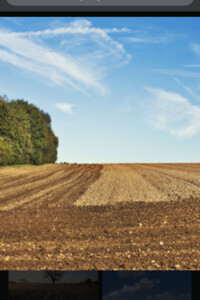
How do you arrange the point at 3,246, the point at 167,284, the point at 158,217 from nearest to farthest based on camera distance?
the point at 167,284, the point at 3,246, the point at 158,217

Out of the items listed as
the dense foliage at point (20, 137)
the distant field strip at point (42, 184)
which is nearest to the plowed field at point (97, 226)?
the distant field strip at point (42, 184)

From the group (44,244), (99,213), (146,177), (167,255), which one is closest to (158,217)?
(99,213)

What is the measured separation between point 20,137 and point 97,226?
2293 millimetres

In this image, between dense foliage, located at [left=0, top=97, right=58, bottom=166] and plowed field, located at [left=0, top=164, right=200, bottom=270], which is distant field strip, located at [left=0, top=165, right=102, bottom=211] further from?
dense foliage, located at [left=0, top=97, right=58, bottom=166]

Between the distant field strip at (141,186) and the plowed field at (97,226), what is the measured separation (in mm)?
36

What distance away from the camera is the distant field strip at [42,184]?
19.3 feet

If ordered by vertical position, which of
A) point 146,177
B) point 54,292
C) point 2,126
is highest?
point 2,126

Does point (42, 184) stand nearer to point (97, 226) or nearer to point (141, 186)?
point (97, 226)

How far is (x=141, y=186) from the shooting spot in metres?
9.95

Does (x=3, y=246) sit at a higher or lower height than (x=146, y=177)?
lower

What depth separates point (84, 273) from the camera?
9.41 ft

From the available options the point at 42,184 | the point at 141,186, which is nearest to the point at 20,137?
the point at 42,184
